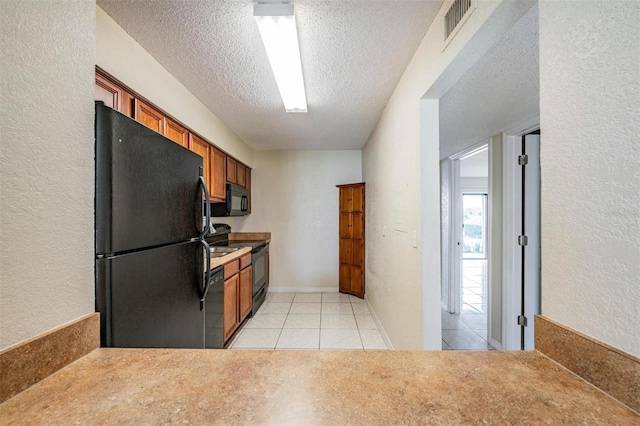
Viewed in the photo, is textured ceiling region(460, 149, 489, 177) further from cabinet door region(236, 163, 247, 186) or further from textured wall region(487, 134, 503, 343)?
cabinet door region(236, 163, 247, 186)

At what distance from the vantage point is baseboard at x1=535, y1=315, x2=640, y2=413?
51 centimetres

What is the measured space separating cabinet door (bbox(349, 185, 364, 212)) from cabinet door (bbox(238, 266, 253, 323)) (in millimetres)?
1806

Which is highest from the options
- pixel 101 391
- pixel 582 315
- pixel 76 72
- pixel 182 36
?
pixel 182 36

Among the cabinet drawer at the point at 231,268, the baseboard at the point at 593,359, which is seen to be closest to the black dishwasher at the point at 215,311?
the cabinet drawer at the point at 231,268

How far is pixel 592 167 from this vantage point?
592mm

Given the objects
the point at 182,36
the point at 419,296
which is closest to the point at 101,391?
the point at 419,296

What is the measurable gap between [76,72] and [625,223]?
4.77 feet

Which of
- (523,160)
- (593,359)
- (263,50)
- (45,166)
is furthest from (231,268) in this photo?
(523,160)

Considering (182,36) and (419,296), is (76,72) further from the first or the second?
(419,296)

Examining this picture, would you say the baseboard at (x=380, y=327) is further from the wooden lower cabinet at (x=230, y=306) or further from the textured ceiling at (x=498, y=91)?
the textured ceiling at (x=498, y=91)

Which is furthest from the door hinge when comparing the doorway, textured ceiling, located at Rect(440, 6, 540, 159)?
the doorway

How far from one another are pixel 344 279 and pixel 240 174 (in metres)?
2.34

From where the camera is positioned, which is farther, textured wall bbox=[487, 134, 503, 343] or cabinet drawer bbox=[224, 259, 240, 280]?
textured wall bbox=[487, 134, 503, 343]

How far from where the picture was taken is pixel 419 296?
1665 mm
